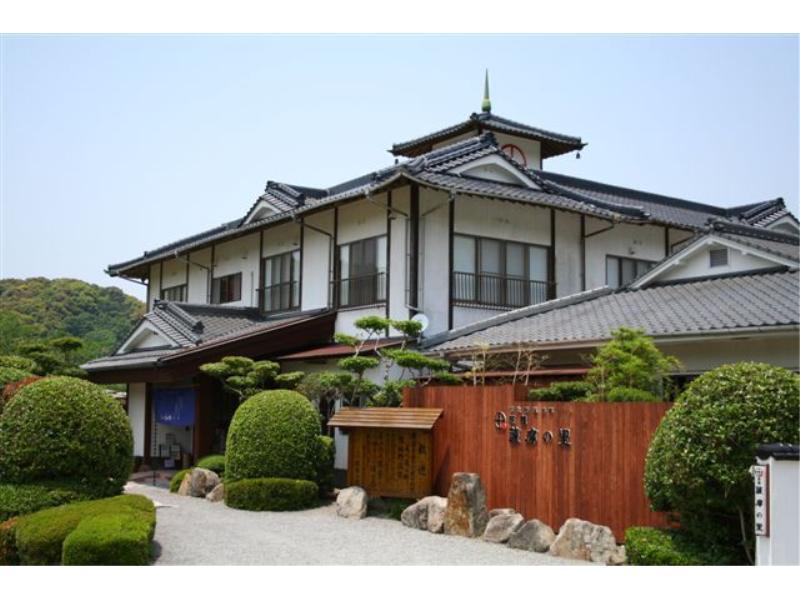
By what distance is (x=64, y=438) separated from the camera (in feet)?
39.9

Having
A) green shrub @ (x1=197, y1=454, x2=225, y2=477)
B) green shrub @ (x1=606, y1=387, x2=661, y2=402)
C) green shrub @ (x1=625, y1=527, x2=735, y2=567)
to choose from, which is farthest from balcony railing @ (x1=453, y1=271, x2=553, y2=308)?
green shrub @ (x1=625, y1=527, x2=735, y2=567)

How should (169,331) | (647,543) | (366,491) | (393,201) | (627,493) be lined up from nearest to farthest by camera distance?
(647,543) → (627,493) → (366,491) → (393,201) → (169,331)

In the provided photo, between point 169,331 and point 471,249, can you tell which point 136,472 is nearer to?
point 169,331

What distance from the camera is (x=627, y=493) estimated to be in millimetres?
11258

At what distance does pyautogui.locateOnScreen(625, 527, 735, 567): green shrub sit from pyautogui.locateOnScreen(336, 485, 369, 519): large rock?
18.6 feet

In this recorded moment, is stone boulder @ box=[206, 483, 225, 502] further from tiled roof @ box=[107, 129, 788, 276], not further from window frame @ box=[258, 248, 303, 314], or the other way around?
window frame @ box=[258, 248, 303, 314]

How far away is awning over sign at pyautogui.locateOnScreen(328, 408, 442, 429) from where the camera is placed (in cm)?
1447

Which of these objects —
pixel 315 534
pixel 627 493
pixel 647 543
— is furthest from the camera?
pixel 315 534

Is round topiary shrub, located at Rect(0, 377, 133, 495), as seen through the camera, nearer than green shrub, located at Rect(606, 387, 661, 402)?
No

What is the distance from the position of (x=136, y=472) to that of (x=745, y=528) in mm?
18472

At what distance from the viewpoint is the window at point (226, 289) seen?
89.5 ft

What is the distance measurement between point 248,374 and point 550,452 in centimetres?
809

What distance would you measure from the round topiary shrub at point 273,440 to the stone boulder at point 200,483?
1272 mm

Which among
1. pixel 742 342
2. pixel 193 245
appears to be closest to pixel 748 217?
pixel 742 342
